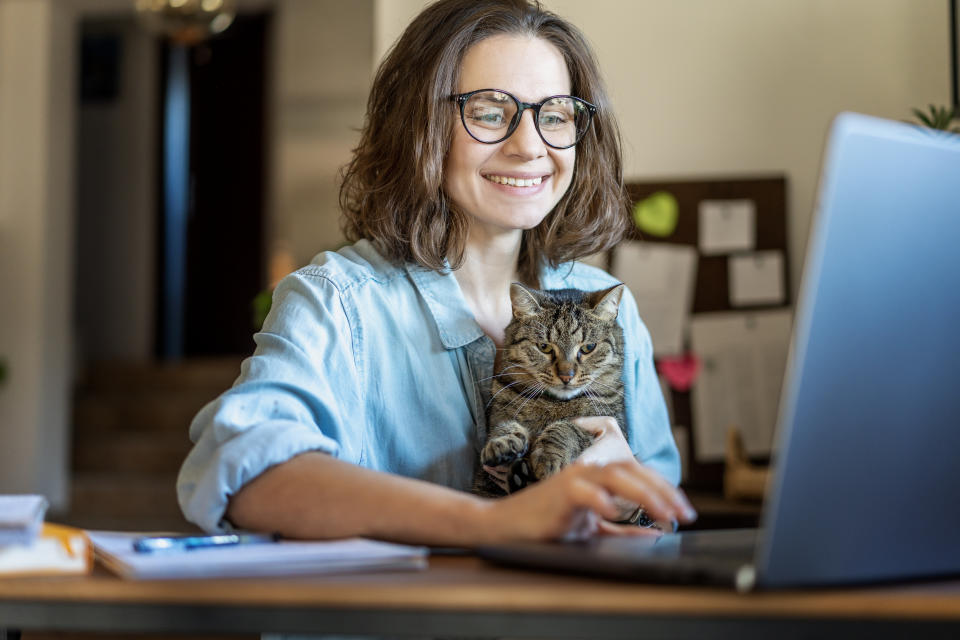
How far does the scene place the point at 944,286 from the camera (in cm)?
62

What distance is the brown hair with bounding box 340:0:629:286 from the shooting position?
1.36 m

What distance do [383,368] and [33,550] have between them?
633 millimetres

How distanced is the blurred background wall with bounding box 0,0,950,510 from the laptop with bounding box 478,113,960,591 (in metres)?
1.15

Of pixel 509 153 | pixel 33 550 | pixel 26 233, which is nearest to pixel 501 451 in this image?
pixel 509 153

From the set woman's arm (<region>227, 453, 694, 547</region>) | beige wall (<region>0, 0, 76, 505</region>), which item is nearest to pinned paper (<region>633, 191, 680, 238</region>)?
woman's arm (<region>227, 453, 694, 547</region>)

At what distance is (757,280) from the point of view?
2932 millimetres

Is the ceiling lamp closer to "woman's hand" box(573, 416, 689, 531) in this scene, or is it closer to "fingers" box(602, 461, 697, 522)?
"woman's hand" box(573, 416, 689, 531)

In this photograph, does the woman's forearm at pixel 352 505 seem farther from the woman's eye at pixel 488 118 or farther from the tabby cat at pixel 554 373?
the woman's eye at pixel 488 118

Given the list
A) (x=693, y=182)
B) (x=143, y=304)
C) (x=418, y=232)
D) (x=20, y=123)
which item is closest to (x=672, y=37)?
(x=693, y=182)

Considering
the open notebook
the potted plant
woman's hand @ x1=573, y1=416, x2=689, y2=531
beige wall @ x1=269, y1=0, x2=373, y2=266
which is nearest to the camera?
the open notebook

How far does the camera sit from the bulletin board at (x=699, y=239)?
115 inches

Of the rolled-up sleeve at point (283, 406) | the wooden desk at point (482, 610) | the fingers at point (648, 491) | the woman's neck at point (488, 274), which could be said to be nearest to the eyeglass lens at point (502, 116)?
the woman's neck at point (488, 274)

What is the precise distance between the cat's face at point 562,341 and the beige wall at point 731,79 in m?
1.42

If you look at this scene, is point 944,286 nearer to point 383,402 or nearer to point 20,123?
point 383,402
